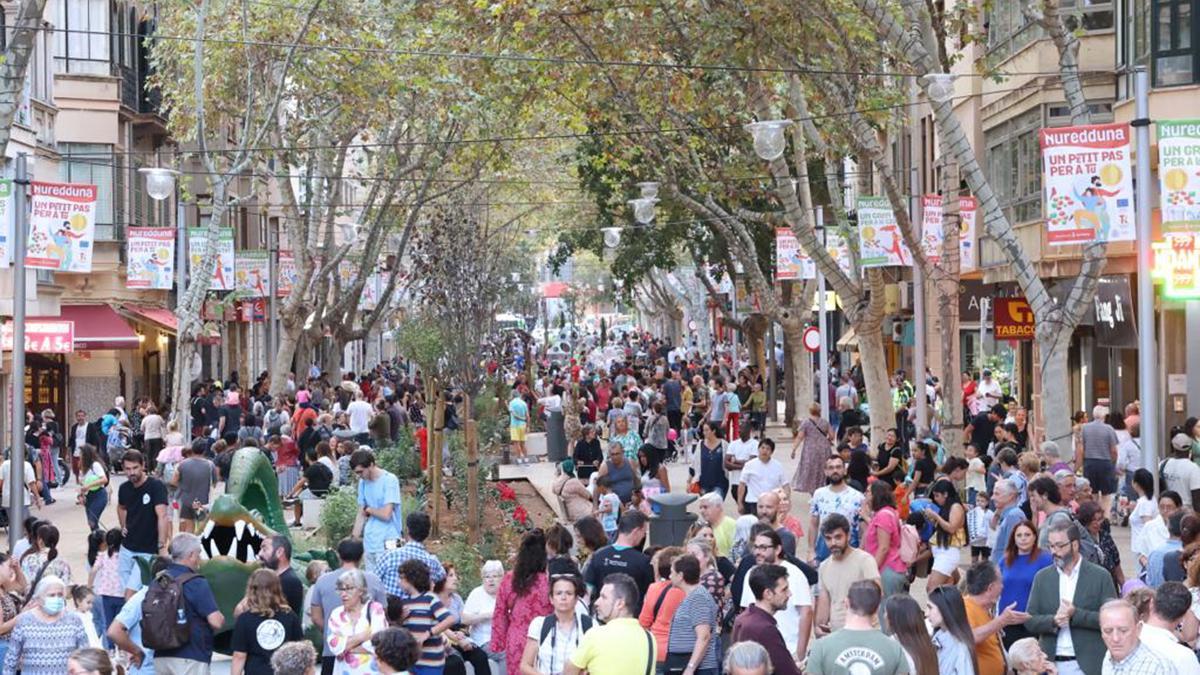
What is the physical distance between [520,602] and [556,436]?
25567 millimetres

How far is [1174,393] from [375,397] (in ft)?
57.5

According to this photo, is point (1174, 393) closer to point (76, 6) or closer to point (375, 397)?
point (375, 397)

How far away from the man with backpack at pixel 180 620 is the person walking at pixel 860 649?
426 cm

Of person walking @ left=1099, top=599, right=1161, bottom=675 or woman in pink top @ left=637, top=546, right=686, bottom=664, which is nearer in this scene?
person walking @ left=1099, top=599, right=1161, bottom=675

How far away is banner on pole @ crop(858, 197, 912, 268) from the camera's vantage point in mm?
27781

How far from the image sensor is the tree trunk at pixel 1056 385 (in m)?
20.5

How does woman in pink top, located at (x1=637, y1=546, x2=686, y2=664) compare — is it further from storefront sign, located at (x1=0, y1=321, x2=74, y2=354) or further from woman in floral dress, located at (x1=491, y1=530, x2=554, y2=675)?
storefront sign, located at (x1=0, y1=321, x2=74, y2=354)

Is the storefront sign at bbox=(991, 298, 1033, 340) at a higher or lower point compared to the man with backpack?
higher

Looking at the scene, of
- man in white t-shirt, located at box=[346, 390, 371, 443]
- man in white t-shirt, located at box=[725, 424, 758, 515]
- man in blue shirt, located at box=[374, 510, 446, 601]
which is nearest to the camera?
man in blue shirt, located at box=[374, 510, 446, 601]

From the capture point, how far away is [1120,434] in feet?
75.7

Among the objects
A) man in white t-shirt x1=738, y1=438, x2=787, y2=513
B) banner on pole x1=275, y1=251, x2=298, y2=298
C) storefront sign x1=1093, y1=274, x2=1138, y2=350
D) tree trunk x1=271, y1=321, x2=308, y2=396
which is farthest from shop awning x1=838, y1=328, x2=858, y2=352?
man in white t-shirt x1=738, y1=438, x2=787, y2=513

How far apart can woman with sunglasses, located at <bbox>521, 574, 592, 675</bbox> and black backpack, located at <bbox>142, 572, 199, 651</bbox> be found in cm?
222

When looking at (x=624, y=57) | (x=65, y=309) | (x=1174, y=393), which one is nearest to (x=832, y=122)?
(x=624, y=57)

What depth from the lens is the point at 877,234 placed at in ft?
92.1
